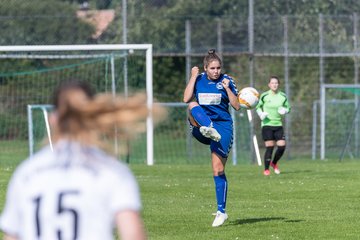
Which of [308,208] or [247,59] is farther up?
[247,59]

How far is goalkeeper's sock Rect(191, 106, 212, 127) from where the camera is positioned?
11.4 metres

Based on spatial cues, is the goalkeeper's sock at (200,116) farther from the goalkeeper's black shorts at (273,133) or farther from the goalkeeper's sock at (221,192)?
the goalkeeper's black shorts at (273,133)

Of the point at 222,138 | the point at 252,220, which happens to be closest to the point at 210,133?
the point at 222,138

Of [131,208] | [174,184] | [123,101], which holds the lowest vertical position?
[174,184]

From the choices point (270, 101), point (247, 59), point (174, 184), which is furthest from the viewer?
point (247, 59)

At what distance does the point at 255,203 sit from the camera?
1381 centimetres

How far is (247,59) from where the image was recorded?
89.9 ft

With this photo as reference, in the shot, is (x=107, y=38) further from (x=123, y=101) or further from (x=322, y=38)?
(x=123, y=101)

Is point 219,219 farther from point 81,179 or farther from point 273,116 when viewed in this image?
point 273,116

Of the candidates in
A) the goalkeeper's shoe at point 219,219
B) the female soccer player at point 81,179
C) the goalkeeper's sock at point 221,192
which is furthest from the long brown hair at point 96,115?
the goalkeeper's sock at point 221,192

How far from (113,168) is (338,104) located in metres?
24.8

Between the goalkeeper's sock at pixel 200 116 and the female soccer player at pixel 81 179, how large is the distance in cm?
717

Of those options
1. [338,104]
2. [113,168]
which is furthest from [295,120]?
[113,168]

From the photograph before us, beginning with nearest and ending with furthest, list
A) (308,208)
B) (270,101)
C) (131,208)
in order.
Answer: (131,208), (308,208), (270,101)
